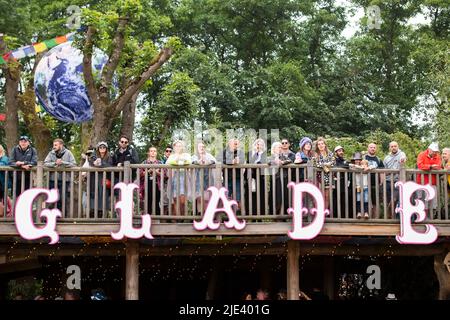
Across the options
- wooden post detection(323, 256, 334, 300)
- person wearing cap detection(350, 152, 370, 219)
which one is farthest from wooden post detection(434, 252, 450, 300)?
wooden post detection(323, 256, 334, 300)

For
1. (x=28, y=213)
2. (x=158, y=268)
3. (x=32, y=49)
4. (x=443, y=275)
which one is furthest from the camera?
(x=158, y=268)

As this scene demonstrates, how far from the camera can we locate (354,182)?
53.2ft

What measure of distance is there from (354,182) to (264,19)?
58.8ft

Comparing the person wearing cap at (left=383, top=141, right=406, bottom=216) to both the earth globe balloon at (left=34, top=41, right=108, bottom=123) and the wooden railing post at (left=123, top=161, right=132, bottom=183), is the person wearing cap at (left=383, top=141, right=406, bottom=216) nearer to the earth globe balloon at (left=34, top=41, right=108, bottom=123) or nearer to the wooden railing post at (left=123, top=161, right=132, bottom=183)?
the wooden railing post at (left=123, top=161, right=132, bottom=183)

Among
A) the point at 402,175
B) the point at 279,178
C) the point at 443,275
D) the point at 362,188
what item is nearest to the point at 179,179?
the point at 279,178

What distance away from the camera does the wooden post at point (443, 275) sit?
17.4 m

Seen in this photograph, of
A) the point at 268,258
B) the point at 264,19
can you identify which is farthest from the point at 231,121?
the point at 268,258

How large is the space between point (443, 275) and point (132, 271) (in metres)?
5.50

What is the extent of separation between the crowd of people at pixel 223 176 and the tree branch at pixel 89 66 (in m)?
4.02

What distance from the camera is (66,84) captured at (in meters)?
21.7

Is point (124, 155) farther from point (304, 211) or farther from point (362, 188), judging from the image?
point (362, 188)

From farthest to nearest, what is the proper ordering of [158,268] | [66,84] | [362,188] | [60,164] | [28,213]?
[158,268] → [66,84] → [362,188] → [60,164] → [28,213]

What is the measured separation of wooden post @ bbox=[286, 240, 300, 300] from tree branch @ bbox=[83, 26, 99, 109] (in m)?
5.99

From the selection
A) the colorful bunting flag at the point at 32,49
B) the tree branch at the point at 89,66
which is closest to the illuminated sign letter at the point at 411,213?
the tree branch at the point at 89,66
